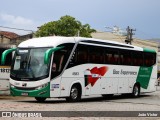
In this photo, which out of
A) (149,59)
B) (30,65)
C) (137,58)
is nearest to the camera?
(30,65)

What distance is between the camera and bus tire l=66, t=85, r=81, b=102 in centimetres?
2098

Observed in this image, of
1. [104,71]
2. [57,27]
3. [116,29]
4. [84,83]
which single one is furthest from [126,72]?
[116,29]

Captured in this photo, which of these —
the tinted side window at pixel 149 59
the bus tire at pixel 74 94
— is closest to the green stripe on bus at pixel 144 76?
the tinted side window at pixel 149 59

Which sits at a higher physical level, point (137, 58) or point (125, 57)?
point (125, 57)

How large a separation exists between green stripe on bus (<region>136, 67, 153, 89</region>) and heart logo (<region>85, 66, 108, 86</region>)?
18.5 feet

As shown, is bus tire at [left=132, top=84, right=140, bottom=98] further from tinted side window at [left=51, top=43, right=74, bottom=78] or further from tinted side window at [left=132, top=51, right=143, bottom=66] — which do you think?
tinted side window at [left=51, top=43, right=74, bottom=78]

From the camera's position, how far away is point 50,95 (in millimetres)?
19469

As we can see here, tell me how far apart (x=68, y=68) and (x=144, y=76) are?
10.7 m

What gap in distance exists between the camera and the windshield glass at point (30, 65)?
Answer: 19.3m

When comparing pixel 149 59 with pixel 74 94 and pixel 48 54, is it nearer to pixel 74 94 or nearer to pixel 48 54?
pixel 74 94

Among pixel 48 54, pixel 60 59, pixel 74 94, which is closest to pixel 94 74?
pixel 74 94

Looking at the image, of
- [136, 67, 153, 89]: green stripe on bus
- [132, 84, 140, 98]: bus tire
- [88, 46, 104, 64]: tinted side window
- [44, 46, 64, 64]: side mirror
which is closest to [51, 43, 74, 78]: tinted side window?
[44, 46, 64, 64]: side mirror

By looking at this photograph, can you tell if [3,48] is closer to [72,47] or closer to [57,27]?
[72,47]

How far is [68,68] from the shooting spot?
67.2 feet
